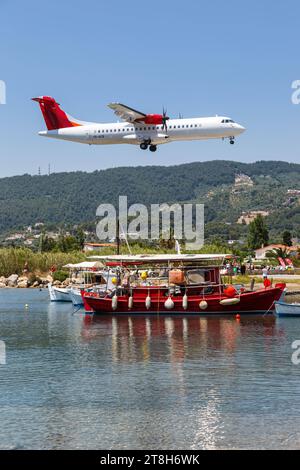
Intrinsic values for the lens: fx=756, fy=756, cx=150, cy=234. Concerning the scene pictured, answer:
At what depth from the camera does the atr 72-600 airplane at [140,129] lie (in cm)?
6438

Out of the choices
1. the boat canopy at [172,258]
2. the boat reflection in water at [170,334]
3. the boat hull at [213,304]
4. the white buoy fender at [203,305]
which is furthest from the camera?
the boat hull at [213,304]

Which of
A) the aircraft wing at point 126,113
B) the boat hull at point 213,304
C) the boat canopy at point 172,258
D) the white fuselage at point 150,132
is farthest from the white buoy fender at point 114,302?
the aircraft wing at point 126,113

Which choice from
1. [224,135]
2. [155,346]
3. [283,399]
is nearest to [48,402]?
[283,399]

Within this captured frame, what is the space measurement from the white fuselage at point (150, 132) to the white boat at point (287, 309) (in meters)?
19.4

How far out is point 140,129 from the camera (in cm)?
6738

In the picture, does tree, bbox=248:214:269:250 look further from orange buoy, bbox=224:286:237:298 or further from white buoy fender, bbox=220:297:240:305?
white buoy fender, bbox=220:297:240:305

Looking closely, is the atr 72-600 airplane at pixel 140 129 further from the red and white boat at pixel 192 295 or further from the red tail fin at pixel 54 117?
the red and white boat at pixel 192 295

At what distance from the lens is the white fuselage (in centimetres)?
6431

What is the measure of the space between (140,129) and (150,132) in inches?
41.1

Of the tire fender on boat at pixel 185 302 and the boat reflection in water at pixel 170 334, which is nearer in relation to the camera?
the boat reflection in water at pixel 170 334

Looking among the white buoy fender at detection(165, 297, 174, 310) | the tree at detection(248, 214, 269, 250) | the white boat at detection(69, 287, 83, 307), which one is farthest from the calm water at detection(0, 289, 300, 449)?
the tree at detection(248, 214, 269, 250)

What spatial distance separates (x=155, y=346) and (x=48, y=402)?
13505mm
